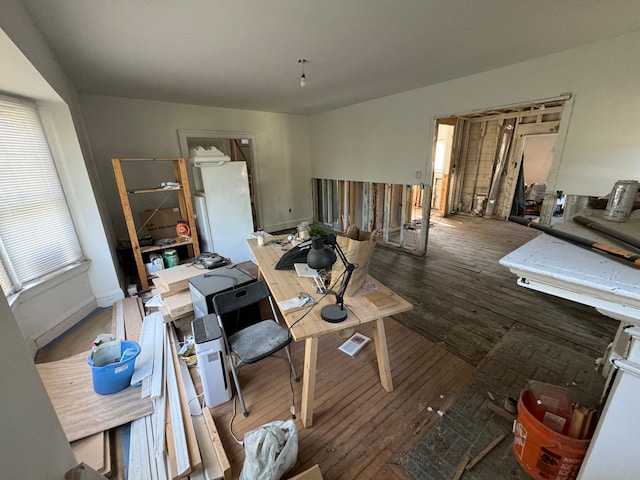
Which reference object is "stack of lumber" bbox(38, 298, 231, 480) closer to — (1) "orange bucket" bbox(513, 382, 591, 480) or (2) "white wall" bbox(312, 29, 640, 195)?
(1) "orange bucket" bbox(513, 382, 591, 480)

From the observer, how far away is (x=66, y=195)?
8.47ft

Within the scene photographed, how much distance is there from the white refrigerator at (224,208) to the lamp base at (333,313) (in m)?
2.77

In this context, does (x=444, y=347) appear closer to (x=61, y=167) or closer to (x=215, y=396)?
(x=215, y=396)

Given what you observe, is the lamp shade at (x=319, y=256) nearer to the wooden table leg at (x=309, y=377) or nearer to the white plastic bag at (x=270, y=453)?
the wooden table leg at (x=309, y=377)

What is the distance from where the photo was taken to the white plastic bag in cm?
119

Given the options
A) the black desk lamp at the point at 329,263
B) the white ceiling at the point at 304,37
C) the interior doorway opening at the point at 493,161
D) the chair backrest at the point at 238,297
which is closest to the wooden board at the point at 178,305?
the chair backrest at the point at 238,297

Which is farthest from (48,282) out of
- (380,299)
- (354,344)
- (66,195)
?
(380,299)

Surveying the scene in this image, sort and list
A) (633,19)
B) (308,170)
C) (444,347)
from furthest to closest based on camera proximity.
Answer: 1. (308,170)
2. (444,347)
3. (633,19)

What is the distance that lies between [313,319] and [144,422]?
1252mm

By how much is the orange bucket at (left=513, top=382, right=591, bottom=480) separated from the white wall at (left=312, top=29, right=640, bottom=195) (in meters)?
2.33

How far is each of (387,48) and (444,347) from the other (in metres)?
2.75

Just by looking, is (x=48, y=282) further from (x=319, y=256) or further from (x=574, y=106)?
(x=574, y=106)

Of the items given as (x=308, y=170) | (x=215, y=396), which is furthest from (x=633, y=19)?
(x=308, y=170)

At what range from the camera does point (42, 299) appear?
225 cm
